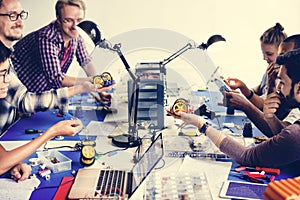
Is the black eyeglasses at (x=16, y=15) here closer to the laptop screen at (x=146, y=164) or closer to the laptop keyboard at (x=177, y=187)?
the laptop screen at (x=146, y=164)

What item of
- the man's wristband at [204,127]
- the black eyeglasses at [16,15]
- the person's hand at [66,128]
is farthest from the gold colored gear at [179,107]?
the black eyeglasses at [16,15]

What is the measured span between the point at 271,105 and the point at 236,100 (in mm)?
206

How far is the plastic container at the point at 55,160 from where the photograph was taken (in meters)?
1.92

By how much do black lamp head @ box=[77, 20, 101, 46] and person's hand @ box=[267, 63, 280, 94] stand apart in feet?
3.22

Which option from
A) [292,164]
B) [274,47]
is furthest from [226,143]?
[274,47]

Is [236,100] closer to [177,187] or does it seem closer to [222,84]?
[222,84]

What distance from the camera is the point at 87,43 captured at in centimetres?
235

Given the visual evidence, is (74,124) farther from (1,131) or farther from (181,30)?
(181,30)

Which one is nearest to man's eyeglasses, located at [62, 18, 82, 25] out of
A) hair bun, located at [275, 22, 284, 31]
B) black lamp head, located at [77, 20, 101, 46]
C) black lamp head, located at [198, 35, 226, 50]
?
black lamp head, located at [77, 20, 101, 46]

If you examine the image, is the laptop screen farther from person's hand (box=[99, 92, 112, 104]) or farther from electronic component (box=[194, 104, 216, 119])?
person's hand (box=[99, 92, 112, 104])

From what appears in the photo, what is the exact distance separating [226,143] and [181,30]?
688 millimetres

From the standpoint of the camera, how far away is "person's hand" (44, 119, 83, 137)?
Result: 217 cm

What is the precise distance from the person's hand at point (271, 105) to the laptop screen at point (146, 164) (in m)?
0.69

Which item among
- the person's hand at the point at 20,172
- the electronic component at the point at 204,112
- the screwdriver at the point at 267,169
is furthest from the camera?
the electronic component at the point at 204,112
